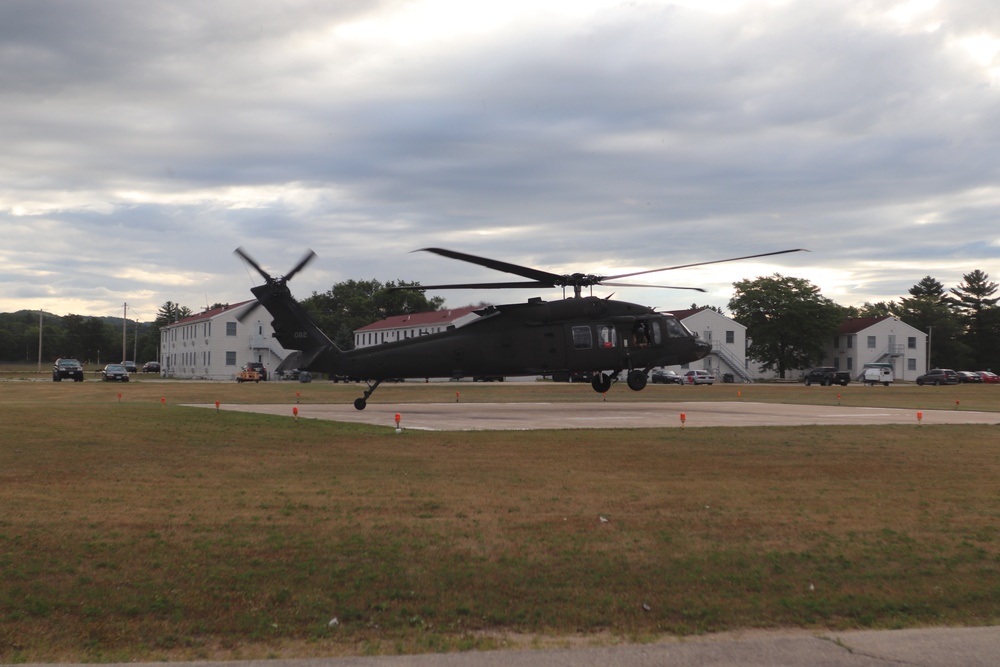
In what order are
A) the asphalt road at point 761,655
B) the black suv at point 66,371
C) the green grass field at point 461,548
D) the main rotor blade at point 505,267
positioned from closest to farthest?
the asphalt road at point 761,655
the green grass field at point 461,548
the main rotor blade at point 505,267
the black suv at point 66,371

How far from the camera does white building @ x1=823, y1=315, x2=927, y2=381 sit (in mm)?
121000

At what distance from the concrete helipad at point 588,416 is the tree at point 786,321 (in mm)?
80678

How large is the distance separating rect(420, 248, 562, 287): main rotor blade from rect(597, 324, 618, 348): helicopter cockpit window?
2.46m

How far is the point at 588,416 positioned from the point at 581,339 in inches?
116

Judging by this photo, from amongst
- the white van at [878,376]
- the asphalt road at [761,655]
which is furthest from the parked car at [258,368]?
the asphalt road at [761,655]

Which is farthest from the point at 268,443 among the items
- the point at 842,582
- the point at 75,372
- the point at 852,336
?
the point at 852,336

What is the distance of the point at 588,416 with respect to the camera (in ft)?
106

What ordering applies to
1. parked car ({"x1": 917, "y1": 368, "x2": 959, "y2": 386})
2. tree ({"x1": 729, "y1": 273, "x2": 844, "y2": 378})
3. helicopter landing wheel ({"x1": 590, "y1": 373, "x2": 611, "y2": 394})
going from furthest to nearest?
tree ({"x1": 729, "y1": 273, "x2": 844, "y2": 378}), parked car ({"x1": 917, "y1": 368, "x2": 959, "y2": 386}), helicopter landing wheel ({"x1": 590, "y1": 373, "x2": 611, "y2": 394})

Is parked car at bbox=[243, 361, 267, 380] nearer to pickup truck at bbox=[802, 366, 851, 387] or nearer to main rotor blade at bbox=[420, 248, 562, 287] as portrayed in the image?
pickup truck at bbox=[802, 366, 851, 387]

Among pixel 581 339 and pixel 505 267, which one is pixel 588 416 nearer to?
pixel 581 339

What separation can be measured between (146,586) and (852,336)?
123978 millimetres

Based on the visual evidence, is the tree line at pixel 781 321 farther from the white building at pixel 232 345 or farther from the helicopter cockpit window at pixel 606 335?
the helicopter cockpit window at pixel 606 335

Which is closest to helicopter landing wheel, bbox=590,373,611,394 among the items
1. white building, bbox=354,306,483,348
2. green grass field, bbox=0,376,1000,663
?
green grass field, bbox=0,376,1000,663

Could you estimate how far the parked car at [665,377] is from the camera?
283ft
